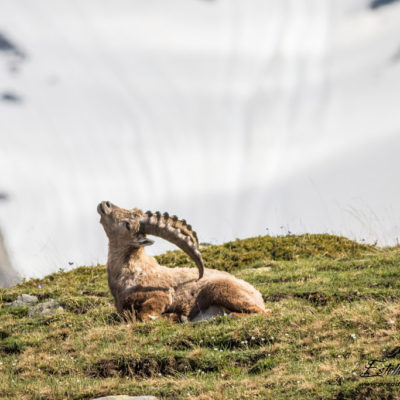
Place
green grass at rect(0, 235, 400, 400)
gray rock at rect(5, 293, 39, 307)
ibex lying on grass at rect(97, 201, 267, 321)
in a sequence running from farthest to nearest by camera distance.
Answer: gray rock at rect(5, 293, 39, 307), ibex lying on grass at rect(97, 201, 267, 321), green grass at rect(0, 235, 400, 400)

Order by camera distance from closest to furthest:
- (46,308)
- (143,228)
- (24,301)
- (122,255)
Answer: (143,228)
(122,255)
(46,308)
(24,301)

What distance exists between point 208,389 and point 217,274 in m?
4.89

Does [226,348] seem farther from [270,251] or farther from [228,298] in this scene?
[270,251]

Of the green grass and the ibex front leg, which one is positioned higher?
the ibex front leg

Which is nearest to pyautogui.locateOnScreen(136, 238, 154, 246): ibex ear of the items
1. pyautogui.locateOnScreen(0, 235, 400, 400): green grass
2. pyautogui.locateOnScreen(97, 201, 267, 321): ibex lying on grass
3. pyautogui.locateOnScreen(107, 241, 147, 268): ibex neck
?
pyautogui.locateOnScreen(97, 201, 267, 321): ibex lying on grass

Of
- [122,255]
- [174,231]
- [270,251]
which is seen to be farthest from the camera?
[270,251]

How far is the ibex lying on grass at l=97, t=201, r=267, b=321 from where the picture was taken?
40.7 feet

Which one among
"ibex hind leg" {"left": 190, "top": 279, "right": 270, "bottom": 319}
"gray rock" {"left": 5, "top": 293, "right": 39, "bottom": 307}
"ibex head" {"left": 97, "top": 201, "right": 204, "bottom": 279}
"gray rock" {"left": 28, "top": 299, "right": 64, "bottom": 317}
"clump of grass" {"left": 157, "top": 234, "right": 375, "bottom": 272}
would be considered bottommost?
"ibex hind leg" {"left": 190, "top": 279, "right": 270, "bottom": 319}

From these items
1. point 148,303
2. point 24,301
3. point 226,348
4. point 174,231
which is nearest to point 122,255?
point 148,303

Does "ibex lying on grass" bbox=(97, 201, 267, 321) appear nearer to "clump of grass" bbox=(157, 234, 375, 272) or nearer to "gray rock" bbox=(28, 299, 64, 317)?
"gray rock" bbox=(28, 299, 64, 317)

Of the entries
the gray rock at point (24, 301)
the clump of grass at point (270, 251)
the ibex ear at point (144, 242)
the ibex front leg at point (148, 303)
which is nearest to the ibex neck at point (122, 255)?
the ibex ear at point (144, 242)

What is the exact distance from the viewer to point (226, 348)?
34.7ft

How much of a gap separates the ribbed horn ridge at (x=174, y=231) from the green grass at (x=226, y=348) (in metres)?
1.58

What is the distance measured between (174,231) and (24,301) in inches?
295
